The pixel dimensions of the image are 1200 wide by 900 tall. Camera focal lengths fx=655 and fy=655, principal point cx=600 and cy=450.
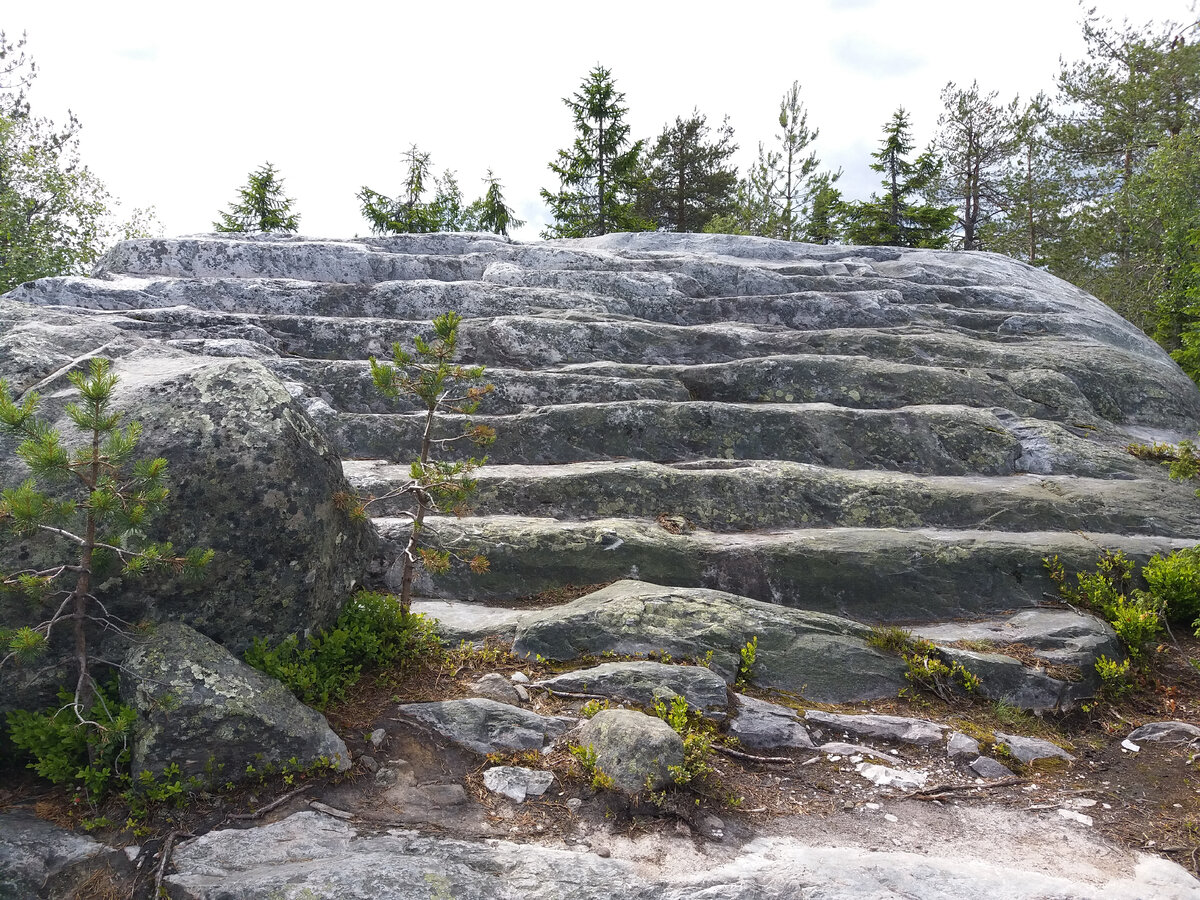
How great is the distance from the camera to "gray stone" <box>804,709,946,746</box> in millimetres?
5426

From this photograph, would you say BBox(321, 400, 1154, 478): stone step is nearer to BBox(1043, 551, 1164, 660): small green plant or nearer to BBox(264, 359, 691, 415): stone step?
BBox(264, 359, 691, 415): stone step

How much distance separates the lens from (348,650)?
532cm

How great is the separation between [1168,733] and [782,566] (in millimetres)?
3567

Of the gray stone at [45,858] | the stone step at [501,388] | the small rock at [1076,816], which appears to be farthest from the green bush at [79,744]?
the stone step at [501,388]

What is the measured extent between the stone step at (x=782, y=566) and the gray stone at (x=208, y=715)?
8.56 feet

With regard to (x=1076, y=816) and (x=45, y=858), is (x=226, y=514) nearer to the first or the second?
(x=45, y=858)

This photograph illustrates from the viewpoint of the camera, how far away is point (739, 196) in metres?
42.6

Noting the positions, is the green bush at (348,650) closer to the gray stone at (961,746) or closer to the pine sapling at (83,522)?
the pine sapling at (83,522)

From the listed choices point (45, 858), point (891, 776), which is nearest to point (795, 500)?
point (891, 776)

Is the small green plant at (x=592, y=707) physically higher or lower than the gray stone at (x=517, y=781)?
higher

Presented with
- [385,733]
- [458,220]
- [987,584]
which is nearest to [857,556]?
[987,584]

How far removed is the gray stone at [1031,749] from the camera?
17.6 feet

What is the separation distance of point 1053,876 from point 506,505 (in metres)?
6.20

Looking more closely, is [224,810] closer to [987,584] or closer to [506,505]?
[506,505]
